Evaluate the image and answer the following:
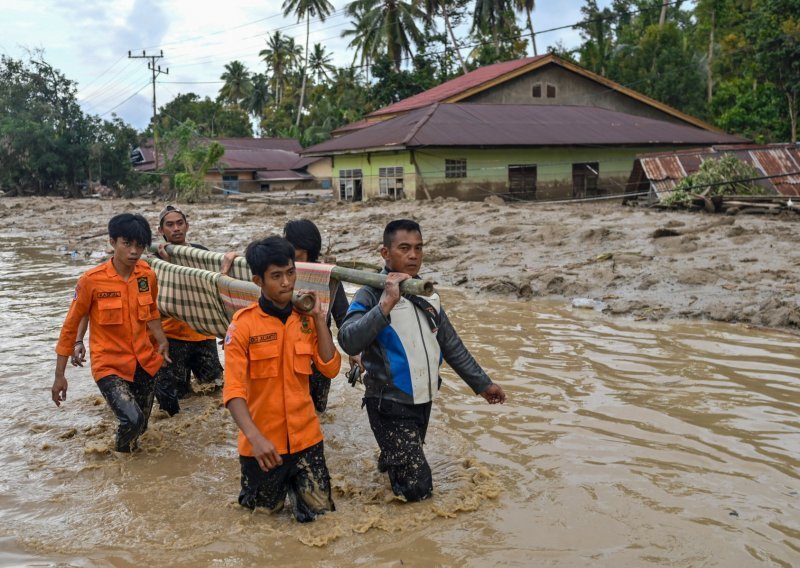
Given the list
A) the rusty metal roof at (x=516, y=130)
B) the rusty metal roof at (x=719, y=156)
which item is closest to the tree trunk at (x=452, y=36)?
the rusty metal roof at (x=516, y=130)

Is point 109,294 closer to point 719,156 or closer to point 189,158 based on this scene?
point 719,156

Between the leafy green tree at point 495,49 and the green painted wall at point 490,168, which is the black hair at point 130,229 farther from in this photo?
the leafy green tree at point 495,49

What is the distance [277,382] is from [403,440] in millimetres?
773

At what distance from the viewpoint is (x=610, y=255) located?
36.9 feet

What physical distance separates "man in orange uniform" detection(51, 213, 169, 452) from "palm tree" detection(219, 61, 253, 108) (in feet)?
233

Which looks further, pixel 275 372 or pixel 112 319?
pixel 112 319

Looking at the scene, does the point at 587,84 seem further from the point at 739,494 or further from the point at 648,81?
the point at 739,494

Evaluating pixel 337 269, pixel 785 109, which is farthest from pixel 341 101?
pixel 337 269

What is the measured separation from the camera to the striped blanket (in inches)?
181

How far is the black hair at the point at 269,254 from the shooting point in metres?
3.46

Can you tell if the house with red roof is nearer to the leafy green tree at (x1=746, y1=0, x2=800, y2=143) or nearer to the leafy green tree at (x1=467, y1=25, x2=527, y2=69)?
the leafy green tree at (x1=746, y1=0, x2=800, y2=143)

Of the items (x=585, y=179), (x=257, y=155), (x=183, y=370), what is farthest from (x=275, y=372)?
(x=257, y=155)

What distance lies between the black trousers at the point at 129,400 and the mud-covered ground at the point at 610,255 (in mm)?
5784

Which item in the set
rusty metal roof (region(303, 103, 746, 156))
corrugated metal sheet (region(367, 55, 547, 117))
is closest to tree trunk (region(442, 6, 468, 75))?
corrugated metal sheet (region(367, 55, 547, 117))
